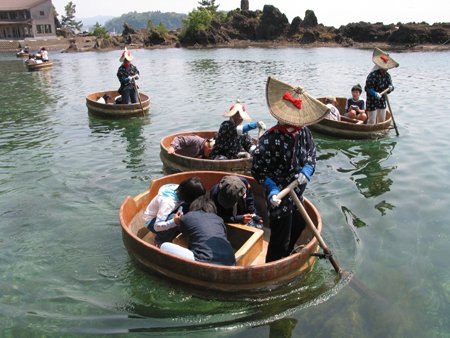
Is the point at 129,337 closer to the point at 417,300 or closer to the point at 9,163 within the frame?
the point at 417,300

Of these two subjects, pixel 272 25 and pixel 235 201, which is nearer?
pixel 235 201

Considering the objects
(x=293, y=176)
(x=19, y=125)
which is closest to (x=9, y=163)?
(x=19, y=125)

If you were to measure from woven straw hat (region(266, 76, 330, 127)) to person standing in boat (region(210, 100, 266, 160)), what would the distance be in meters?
2.93

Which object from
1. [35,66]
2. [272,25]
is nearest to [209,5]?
[272,25]

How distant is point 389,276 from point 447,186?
4121 millimetres

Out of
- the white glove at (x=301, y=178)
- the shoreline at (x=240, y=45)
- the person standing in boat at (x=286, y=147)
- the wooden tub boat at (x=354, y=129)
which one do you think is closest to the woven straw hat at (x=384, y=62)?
the wooden tub boat at (x=354, y=129)

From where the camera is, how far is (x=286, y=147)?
4.64 meters

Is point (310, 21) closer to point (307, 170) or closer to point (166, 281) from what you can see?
point (307, 170)

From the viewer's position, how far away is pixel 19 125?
1456 cm

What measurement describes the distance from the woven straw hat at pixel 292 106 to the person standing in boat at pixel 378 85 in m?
7.02

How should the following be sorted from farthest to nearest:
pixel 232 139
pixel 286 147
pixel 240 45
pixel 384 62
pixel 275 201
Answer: pixel 240 45 < pixel 384 62 < pixel 232 139 < pixel 286 147 < pixel 275 201

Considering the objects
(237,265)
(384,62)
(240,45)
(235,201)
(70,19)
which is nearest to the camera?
(237,265)

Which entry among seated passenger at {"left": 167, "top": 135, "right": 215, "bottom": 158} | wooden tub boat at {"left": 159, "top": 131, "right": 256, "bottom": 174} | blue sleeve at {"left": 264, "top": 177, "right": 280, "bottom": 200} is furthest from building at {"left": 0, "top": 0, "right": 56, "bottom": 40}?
blue sleeve at {"left": 264, "top": 177, "right": 280, "bottom": 200}

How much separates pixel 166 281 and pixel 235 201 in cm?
136
